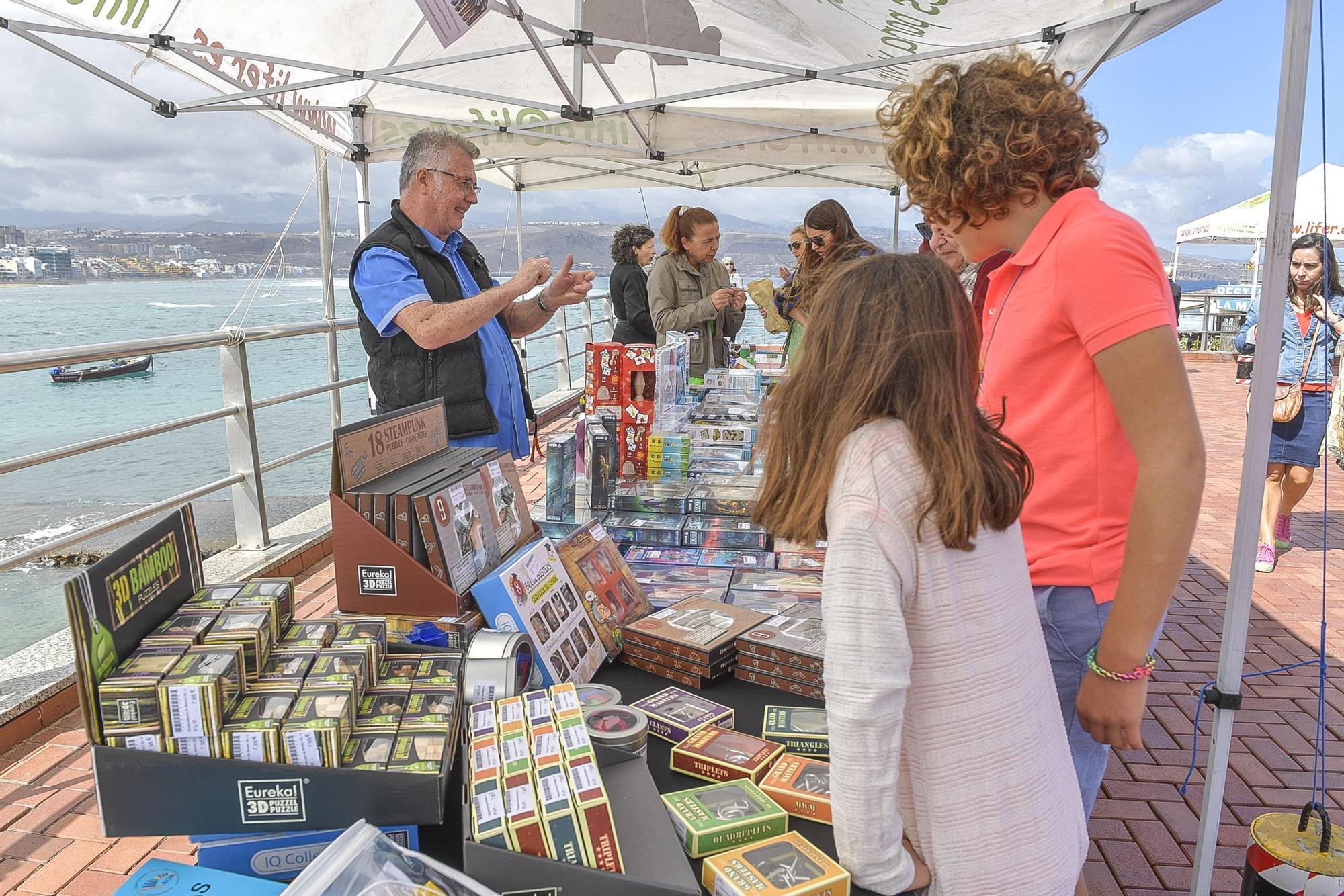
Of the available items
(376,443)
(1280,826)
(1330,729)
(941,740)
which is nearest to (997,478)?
(941,740)

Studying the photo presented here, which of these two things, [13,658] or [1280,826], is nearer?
[1280,826]

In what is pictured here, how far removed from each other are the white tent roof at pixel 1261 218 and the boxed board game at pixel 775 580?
10657mm

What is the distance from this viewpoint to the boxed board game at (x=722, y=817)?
1025mm

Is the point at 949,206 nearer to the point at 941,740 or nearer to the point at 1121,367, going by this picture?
the point at 1121,367

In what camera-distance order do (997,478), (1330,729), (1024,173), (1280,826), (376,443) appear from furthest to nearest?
(1330,729), (1280,826), (376,443), (1024,173), (997,478)

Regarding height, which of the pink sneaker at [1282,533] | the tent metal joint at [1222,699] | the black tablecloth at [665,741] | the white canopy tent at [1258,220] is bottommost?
the pink sneaker at [1282,533]

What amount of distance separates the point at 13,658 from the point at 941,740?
322cm

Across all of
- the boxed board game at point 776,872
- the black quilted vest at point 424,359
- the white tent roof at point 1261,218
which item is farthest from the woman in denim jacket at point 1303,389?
the white tent roof at point 1261,218

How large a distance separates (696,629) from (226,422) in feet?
10.6

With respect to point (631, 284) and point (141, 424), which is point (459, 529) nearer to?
point (631, 284)

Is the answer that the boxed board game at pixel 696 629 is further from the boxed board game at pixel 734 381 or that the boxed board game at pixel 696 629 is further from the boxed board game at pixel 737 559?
the boxed board game at pixel 734 381

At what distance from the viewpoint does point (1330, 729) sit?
3.10 metres

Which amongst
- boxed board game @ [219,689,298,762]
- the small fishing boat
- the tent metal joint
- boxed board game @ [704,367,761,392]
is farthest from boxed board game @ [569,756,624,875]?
the small fishing boat

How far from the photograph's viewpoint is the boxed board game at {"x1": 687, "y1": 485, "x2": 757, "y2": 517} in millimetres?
2408
